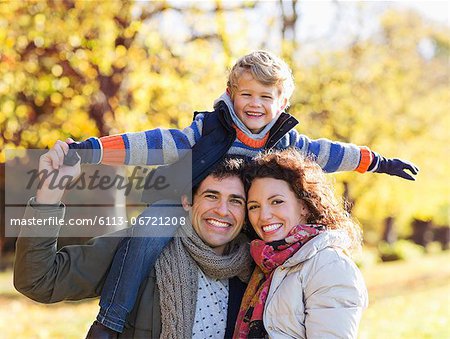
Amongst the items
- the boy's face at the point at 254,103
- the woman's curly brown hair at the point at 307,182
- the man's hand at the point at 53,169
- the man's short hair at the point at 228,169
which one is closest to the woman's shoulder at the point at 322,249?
the woman's curly brown hair at the point at 307,182

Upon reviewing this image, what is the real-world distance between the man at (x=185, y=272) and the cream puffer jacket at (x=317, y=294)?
0.32 meters

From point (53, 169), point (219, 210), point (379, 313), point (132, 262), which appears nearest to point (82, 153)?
point (53, 169)

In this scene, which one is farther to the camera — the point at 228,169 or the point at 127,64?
the point at 127,64

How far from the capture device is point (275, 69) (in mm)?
3354

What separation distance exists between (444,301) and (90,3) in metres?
7.49

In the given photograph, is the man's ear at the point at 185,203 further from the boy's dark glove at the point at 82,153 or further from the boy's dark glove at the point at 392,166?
the boy's dark glove at the point at 392,166

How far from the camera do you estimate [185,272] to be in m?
3.01

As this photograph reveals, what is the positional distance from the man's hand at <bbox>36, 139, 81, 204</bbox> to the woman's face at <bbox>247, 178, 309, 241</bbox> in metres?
0.84

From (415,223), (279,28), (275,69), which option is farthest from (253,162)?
(415,223)

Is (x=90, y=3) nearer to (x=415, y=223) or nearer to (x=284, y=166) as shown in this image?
(x=284, y=166)

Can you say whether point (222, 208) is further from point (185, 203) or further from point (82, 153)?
point (82, 153)

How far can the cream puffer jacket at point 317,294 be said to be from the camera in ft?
8.57

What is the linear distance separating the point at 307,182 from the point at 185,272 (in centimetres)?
69

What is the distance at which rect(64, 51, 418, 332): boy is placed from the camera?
296 centimetres
